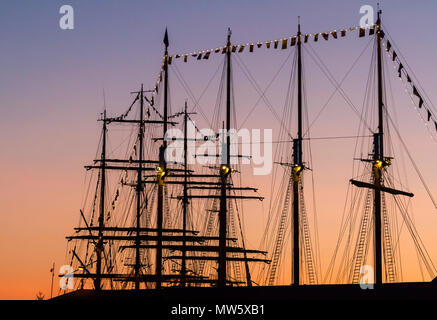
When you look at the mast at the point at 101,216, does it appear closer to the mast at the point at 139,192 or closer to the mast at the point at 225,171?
the mast at the point at 139,192

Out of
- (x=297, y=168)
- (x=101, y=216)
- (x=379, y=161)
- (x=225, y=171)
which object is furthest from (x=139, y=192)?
(x=379, y=161)

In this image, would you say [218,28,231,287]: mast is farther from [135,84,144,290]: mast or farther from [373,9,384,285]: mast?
[135,84,144,290]: mast

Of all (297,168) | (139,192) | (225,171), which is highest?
(139,192)

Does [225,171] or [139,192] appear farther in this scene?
[139,192]

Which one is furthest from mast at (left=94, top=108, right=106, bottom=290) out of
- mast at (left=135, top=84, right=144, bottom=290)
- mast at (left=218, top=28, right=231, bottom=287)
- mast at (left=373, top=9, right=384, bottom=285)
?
mast at (left=373, top=9, right=384, bottom=285)

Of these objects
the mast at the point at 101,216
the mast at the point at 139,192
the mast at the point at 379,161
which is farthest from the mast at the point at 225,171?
the mast at the point at 101,216

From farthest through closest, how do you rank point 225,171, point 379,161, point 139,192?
point 139,192
point 225,171
point 379,161

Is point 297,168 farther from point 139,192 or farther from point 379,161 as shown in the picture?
point 139,192

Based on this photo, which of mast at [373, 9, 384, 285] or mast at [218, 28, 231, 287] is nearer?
mast at [373, 9, 384, 285]

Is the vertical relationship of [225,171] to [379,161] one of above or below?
above

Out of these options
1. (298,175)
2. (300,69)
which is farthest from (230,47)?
(298,175)

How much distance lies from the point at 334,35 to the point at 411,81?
600cm
